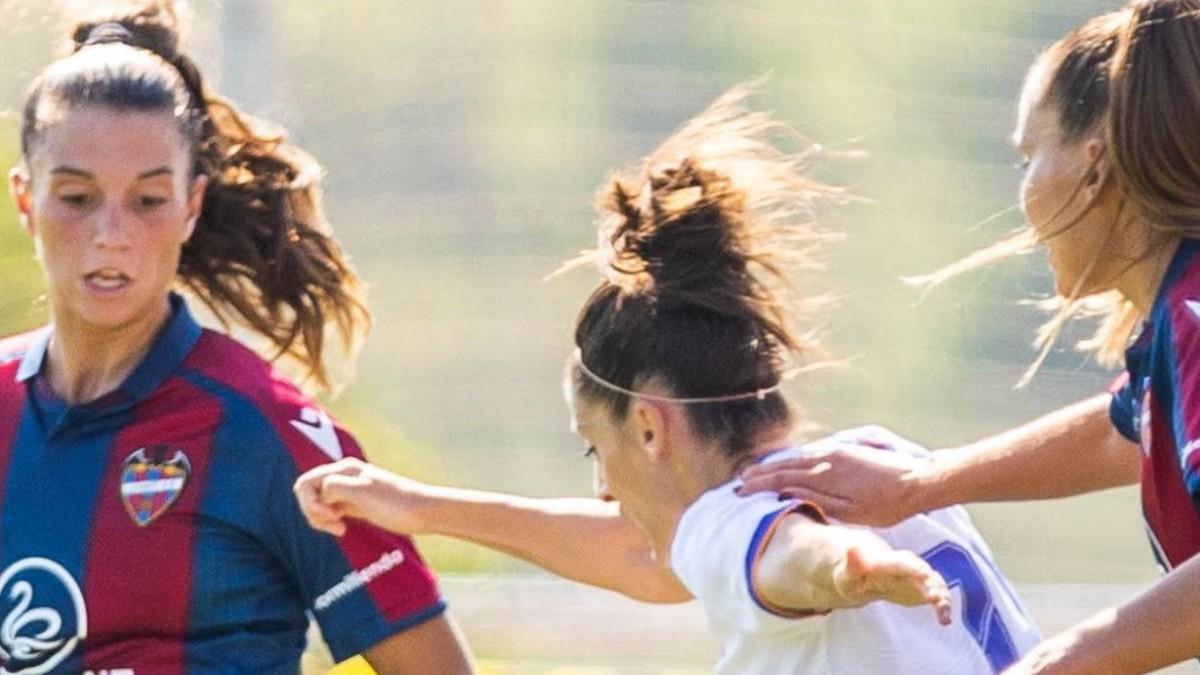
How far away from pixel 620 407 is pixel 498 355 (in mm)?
2637

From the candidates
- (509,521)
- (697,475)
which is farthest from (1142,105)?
(509,521)

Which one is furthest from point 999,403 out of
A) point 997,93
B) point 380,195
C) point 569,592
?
point 380,195

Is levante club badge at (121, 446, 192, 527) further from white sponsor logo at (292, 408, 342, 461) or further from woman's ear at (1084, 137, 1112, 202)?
woman's ear at (1084, 137, 1112, 202)

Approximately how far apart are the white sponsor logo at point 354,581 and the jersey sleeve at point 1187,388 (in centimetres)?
114

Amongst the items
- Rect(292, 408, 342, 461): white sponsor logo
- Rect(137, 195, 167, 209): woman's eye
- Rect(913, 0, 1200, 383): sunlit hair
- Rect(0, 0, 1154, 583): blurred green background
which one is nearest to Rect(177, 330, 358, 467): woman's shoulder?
Rect(292, 408, 342, 461): white sponsor logo

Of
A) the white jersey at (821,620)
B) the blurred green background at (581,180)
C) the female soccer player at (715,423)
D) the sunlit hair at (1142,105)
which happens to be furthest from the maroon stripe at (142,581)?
the blurred green background at (581,180)

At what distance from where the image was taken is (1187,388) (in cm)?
264

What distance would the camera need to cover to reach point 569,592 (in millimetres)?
5535

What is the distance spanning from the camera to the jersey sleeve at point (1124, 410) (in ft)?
10.4

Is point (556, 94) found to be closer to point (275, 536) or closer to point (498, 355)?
point (498, 355)

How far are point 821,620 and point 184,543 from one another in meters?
0.91

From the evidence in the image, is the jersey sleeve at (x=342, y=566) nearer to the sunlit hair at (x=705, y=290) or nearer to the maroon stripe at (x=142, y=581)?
the maroon stripe at (x=142, y=581)

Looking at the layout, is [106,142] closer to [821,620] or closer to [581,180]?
[821,620]

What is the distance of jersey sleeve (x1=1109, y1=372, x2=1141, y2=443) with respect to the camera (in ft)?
10.4
